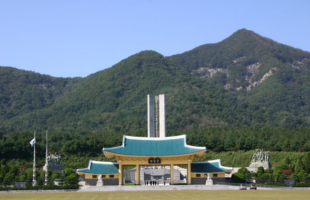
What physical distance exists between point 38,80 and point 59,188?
122 m

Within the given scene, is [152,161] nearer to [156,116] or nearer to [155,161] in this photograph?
[155,161]

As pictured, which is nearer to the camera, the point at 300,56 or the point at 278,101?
the point at 278,101

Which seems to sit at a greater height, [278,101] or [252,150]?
[278,101]

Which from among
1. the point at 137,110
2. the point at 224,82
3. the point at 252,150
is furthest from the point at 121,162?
the point at 224,82

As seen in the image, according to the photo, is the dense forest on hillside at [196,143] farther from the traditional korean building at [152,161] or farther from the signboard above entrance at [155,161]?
the signboard above entrance at [155,161]

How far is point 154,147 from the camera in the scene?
48500 millimetres

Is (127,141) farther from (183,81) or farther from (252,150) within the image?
(183,81)

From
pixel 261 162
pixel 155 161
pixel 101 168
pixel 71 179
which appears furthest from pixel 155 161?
pixel 261 162

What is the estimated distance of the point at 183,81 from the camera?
120 metres

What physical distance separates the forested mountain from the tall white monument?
118 feet

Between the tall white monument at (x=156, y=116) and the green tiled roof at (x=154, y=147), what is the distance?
5572 millimetres

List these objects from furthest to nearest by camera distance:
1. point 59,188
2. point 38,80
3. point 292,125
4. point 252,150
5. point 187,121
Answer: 1. point 38,80
2. point 292,125
3. point 187,121
4. point 252,150
5. point 59,188

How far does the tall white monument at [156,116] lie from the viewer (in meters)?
55.9

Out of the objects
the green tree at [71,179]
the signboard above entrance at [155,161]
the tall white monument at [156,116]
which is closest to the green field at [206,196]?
the green tree at [71,179]
